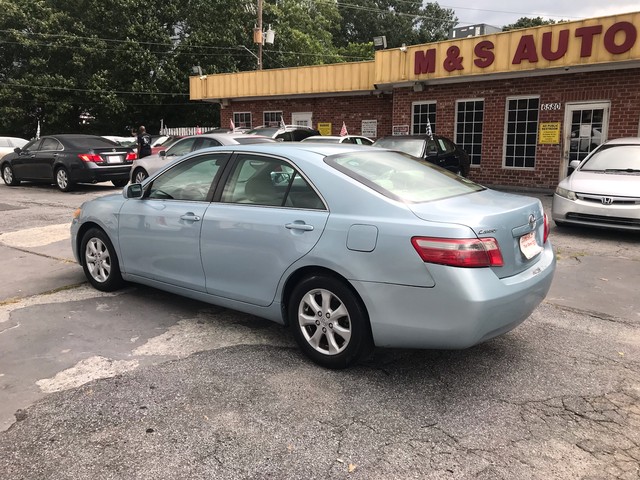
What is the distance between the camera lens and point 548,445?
2.82 metres

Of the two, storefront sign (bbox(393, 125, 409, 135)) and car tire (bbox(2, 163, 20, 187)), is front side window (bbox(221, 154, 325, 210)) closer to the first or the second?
storefront sign (bbox(393, 125, 409, 135))

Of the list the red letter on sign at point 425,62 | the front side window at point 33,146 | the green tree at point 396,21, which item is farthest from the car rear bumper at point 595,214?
the green tree at point 396,21

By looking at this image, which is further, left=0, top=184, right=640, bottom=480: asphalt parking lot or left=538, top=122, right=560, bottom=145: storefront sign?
left=538, top=122, right=560, bottom=145: storefront sign

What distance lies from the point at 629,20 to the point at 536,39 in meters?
1.92

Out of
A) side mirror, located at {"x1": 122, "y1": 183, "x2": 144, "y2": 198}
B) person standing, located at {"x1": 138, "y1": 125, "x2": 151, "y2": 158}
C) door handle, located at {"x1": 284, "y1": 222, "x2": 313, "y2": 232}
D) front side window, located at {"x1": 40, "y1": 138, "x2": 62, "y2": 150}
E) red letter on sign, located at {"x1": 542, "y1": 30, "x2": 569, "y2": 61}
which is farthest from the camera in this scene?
person standing, located at {"x1": 138, "y1": 125, "x2": 151, "y2": 158}

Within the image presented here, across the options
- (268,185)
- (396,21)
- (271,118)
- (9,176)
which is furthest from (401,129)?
(396,21)

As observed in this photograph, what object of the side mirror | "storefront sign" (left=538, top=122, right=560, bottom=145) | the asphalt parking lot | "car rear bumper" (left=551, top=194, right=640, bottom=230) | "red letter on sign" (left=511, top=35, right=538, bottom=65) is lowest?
the asphalt parking lot

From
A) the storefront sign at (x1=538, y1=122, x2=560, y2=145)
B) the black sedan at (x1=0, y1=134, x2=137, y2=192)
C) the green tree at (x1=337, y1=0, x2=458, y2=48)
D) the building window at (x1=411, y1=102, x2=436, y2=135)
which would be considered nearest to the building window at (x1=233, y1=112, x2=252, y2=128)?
the building window at (x1=411, y1=102, x2=436, y2=135)

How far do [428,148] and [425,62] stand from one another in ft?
13.4

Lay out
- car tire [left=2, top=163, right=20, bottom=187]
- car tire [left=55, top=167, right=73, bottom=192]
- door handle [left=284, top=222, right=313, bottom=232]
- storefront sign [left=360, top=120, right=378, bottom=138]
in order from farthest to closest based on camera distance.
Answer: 1. storefront sign [left=360, top=120, right=378, bottom=138]
2. car tire [left=2, top=163, right=20, bottom=187]
3. car tire [left=55, top=167, right=73, bottom=192]
4. door handle [left=284, top=222, right=313, bottom=232]

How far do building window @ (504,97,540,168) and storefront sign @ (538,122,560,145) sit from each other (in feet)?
0.67

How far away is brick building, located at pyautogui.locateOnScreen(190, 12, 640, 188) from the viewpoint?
492 inches

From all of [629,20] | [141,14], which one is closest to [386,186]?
[629,20]

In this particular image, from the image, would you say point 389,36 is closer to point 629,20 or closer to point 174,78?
point 174,78
